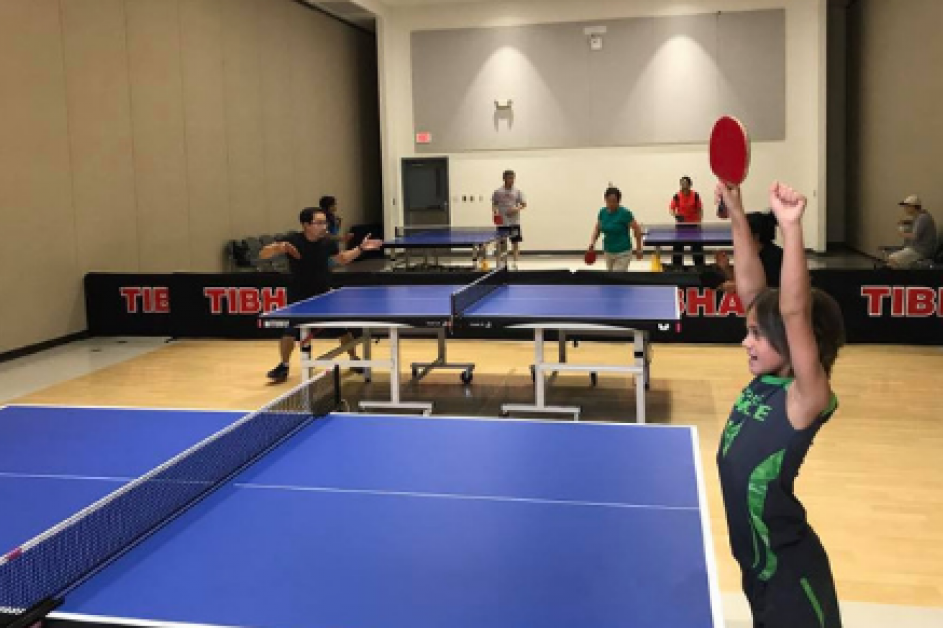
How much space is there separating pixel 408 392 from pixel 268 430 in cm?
465

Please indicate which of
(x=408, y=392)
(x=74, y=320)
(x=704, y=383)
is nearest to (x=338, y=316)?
(x=408, y=392)

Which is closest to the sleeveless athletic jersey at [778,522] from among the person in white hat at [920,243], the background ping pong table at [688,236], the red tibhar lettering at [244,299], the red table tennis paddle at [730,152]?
the red table tennis paddle at [730,152]

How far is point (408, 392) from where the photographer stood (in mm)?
7840

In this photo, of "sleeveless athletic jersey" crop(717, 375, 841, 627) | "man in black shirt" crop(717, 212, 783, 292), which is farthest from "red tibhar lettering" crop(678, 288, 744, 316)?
"sleeveless athletic jersey" crop(717, 375, 841, 627)

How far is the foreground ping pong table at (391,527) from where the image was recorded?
6.48 ft

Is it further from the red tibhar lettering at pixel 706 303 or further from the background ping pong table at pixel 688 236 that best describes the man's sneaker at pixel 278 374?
the background ping pong table at pixel 688 236

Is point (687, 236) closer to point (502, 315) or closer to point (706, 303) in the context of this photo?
point (706, 303)

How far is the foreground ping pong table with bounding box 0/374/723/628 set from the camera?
1.97 metres

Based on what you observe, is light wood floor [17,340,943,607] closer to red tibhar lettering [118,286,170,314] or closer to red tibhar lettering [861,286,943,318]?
red tibhar lettering [861,286,943,318]

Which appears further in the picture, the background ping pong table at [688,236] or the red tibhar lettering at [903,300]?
the background ping pong table at [688,236]

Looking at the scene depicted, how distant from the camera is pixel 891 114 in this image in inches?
582

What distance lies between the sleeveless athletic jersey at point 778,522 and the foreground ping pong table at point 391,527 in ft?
0.44

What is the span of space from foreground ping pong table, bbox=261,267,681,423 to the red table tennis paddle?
3.22 m

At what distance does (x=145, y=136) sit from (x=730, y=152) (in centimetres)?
1065
